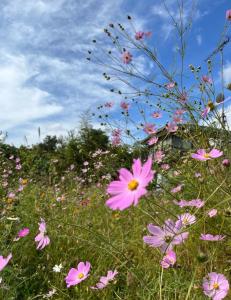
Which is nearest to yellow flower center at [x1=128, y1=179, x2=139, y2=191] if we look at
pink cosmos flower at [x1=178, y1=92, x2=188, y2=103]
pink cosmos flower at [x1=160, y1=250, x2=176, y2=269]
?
pink cosmos flower at [x1=160, y1=250, x2=176, y2=269]

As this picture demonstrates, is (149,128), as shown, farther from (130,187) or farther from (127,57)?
(130,187)

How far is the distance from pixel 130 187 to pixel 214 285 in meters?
0.59

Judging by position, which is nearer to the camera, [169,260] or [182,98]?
[169,260]

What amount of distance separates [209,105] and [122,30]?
94cm

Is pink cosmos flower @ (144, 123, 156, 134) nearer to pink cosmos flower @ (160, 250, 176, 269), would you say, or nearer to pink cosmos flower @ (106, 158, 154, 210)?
pink cosmos flower @ (160, 250, 176, 269)

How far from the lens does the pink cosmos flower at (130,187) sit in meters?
0.69

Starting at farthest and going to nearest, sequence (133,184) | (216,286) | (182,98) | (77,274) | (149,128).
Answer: (149,128) < (182,98) < (77,274) < (216,286) < (133,184)

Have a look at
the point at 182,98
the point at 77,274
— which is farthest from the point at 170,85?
the point at 77,274

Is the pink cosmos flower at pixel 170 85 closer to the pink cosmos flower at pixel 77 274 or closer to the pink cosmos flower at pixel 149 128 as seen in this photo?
the pink cosmos flower at pixel 149 128

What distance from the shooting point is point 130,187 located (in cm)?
76

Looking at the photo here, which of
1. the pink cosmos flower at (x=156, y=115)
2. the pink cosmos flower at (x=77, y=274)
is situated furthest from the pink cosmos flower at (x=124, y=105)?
the pink cosmos flower at (x=77, y=274)

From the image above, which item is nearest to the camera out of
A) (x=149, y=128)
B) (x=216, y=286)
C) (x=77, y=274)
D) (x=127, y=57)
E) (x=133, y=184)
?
(x=133, y=184)

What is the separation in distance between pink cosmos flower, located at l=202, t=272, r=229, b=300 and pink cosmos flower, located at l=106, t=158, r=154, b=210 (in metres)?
0.54

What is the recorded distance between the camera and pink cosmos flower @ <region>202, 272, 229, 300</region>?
1.17 meters
